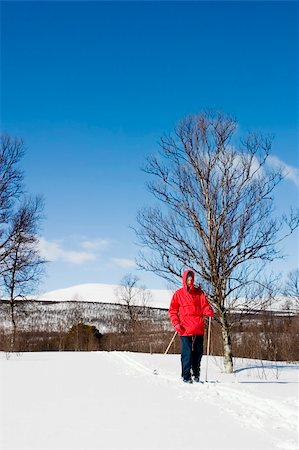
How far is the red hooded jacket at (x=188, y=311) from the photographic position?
25.2 ft

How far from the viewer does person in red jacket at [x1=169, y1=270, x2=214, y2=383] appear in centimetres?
755

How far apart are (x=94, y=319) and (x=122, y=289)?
41.2 feet

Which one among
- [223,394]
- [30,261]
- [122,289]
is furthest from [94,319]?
[223,394]

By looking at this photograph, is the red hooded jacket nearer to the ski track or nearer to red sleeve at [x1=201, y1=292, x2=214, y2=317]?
red sleeve at [x1=201, y1=292, x2=214, y2=317]

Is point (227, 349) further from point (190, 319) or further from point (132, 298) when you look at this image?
point (132, 298)

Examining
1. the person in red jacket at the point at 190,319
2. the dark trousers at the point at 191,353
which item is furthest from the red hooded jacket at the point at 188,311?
the dark trousers at the point at 191,353

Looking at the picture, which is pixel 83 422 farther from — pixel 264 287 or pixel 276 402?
pixel 264 287

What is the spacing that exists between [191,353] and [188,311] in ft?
2.40

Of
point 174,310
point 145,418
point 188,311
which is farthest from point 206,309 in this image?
point 145,418

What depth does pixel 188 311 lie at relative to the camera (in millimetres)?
7793

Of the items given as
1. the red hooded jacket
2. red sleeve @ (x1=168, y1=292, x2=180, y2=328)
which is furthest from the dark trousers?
red sleeve @ (x1=168, y1=292, x2=180, y2=328)

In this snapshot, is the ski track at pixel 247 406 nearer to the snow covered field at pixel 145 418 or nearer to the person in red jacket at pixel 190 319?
the snow covered field at pixel 145 418

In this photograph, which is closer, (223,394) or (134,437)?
(134,437)

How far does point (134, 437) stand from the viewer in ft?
10.7
